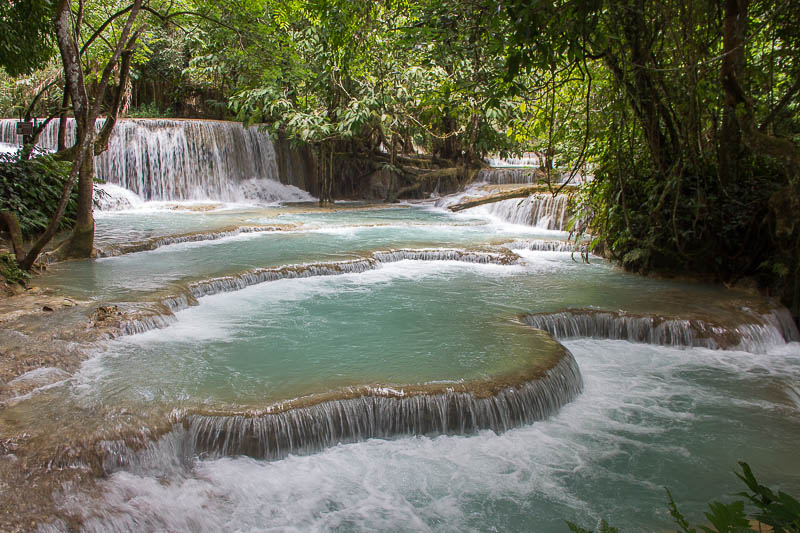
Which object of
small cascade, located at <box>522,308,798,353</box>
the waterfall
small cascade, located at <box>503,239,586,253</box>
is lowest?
small cascade, located at <box>522,308,798,353</box>

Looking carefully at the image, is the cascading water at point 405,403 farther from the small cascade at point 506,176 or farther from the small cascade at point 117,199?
the small cascade at point 506,176

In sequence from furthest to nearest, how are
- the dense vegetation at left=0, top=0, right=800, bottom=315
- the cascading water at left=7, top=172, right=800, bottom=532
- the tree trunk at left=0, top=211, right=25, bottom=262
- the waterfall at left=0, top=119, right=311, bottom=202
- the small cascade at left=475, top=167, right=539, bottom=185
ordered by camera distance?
the small cascade at left=475, top=167, right=539, bottom=185
the waterfall at left=0, top=119, right=311, bottom=202
the tree trunk at left=0, top=211, right=25, bottom=262
the dense vegetation at left=0, top=0, right=800, bottom=315
the cascading water at left=7, top=172, right=800, bottom=532

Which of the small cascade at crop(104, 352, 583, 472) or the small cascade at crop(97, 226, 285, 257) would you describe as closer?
the small cascade at crop(104, 352, 583, 472)

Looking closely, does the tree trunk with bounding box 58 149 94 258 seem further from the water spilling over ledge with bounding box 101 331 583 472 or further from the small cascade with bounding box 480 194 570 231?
the small cascade with bounding box 480 194 570 231

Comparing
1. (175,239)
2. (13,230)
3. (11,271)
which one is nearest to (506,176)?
(175,239)

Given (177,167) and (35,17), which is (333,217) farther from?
(35,17)

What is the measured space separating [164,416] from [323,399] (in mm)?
1112

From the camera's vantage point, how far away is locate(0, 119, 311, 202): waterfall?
16.9 metres

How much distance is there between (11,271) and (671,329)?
7.56 metres

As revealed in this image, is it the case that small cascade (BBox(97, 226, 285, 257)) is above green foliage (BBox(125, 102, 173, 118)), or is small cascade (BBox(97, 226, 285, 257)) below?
below

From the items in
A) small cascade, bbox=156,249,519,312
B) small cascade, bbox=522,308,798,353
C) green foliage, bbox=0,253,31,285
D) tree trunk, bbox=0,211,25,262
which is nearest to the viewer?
small cascade, bbox=522,308,798,353

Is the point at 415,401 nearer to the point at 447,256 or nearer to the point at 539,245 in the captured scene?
the point at 447,256

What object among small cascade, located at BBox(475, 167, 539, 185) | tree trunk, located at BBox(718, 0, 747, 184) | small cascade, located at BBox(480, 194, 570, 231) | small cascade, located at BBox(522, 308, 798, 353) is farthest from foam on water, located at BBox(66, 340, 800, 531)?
small cascade, located at BBox(475, 167, 539, 185)

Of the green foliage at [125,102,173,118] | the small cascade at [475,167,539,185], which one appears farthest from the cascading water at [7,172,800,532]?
the green foliage at [125,102,173,118]
